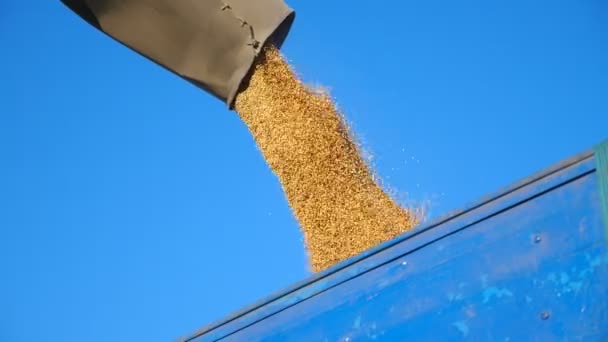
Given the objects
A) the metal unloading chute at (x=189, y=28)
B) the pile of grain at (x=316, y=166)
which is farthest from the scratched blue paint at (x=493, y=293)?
the metal unloading chute at (x=189, y=28)

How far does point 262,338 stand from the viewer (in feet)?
7.64

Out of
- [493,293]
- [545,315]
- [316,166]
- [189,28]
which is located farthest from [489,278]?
[189,28]

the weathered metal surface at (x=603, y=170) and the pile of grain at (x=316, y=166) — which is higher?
the pile of grain at (x=316, y=166)

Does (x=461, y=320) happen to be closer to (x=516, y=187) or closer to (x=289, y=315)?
(x=516, y=187)

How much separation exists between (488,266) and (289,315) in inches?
22.8

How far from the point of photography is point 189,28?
444 cm

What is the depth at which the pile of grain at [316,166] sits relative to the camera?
14.7ft

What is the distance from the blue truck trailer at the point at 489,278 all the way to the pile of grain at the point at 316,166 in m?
2.19

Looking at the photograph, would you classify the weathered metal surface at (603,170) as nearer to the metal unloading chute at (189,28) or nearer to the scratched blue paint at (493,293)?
the scratched blue paint at (493,293)

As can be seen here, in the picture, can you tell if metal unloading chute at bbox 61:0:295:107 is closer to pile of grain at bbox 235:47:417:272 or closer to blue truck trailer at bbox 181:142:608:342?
pile of grain at bbox 235:47:417:272

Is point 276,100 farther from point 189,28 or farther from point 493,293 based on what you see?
point 493,293

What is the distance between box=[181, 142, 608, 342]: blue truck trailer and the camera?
178cm

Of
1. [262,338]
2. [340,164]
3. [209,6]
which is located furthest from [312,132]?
[262,338]

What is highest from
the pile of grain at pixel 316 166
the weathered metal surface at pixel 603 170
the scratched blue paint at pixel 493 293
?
the pile of grain at pixel 316 166
